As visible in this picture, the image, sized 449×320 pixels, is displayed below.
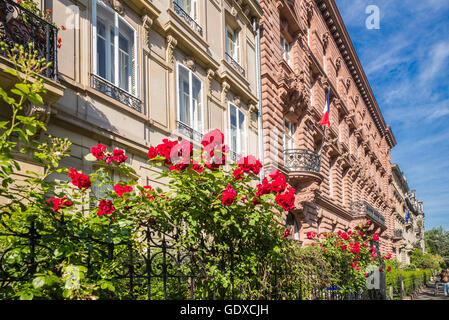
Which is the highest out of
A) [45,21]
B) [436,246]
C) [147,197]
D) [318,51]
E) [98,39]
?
[318,51]

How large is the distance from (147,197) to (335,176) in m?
22.8

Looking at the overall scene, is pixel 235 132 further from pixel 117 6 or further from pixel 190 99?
pixel 117 6

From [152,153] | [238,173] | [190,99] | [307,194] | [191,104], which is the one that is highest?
[190,99]

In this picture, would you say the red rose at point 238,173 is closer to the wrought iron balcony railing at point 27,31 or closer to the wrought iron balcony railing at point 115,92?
the wrought iron balcony railing at point 27,31

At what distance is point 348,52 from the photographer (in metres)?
31.6

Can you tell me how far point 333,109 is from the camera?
27047 millimetres

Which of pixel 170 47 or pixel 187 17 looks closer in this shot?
pixel 170 47

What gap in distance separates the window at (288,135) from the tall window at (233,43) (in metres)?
5.15

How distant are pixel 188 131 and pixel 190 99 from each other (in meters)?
1.09

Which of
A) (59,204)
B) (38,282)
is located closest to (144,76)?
(59,204)

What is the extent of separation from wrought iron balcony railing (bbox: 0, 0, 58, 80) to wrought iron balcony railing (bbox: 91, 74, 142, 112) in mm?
1559

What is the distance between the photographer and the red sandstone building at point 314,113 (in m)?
16.9
